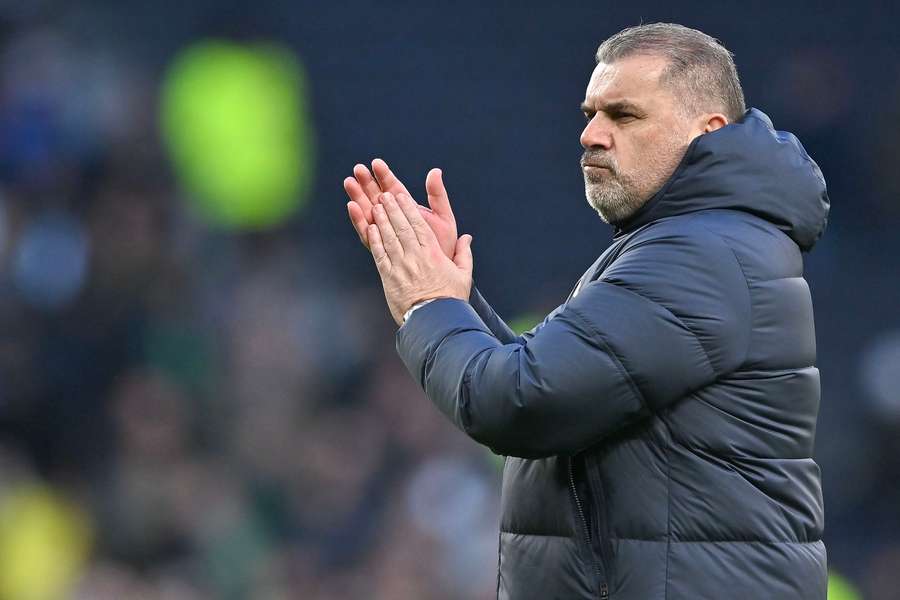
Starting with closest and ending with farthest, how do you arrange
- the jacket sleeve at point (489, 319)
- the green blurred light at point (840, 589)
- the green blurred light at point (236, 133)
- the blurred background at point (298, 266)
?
the jacket sleeve at point (489, 319)
the green blurred light at point (840, 589)
the blurred background at point (298, 266)
the green blurred light at point (236, 133)

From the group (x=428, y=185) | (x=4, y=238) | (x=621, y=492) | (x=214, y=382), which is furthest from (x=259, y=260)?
(x=621, y=492)

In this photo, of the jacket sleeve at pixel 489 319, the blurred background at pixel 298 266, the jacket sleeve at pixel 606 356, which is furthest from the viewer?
the blurred background at pixel 298 266

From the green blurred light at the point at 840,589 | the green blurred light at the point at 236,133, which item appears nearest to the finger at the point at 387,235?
the green blurred light at the point at 840,589

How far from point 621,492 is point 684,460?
10cm

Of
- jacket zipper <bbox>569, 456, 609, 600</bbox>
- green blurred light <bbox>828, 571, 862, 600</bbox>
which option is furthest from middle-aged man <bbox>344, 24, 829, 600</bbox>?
green blurred light <bbox>828, 571, 862, 600</bbox>

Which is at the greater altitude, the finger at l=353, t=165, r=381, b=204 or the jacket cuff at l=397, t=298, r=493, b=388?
the finger at l=353, t=165, r=381, b=204

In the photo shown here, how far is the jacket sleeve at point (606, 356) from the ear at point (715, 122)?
0.77ft

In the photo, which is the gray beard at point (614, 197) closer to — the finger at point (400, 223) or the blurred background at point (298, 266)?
the finger at point (400, 223)

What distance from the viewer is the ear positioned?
2107 millimetres

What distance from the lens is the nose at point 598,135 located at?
211 centimetres

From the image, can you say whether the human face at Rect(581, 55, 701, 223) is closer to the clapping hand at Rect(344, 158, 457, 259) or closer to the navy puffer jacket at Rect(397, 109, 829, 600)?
the navy puffer jacket at Rect(397, 109, 829, 600)

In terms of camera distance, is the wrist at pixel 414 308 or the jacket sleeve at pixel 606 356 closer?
the jacket sleeve at pixel 606 356

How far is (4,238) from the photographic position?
19.5 ft

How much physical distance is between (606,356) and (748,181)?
373 mm
